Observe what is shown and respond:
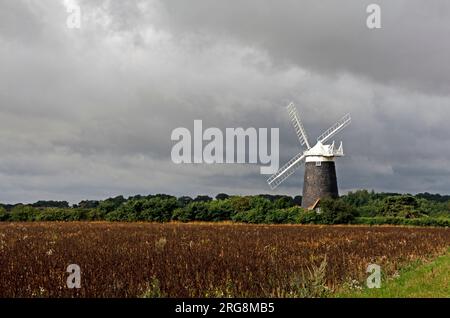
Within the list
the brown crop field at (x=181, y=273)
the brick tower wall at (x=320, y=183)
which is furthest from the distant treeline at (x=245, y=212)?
the brown crop field at (x=181, y=273)

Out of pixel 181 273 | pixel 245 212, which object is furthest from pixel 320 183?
pixel 181 273

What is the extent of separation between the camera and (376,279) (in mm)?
13352

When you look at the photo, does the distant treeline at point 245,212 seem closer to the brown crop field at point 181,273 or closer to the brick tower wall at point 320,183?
the brick tower wall at point 320,183

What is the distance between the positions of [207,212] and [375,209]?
19758mm

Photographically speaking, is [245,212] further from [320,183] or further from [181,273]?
[181,273]

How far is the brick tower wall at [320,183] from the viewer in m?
59.2

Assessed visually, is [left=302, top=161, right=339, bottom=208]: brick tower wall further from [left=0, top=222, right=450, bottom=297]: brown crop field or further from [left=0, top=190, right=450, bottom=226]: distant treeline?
[left=0, top=222, right=450, bottom=297]: brown crop field

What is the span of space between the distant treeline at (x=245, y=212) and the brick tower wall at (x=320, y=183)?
6.22ft

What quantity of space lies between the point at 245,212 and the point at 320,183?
9.16 metres

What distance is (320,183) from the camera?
59.4m

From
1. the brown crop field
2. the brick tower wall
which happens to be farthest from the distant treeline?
the brown crop field

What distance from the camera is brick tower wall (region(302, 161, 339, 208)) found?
59156 millimetres

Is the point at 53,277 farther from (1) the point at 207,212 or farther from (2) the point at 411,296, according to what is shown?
(1) the point at 207,212

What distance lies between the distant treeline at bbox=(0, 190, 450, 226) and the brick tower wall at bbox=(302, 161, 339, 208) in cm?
190
